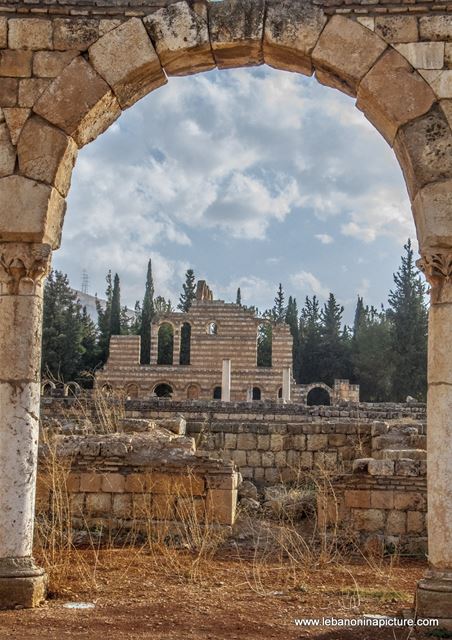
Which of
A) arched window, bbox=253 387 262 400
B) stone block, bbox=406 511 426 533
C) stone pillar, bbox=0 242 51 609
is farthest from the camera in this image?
arched window, bbox=253 387 262 400

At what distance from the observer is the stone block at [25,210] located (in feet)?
19.9

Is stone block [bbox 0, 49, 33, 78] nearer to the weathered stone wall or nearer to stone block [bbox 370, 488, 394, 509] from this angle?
the weathered stone wall

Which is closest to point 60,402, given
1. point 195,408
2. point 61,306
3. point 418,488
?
point 195,408

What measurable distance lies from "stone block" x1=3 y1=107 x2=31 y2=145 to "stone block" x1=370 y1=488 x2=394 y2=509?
19.3 feet

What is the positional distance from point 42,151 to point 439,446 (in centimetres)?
389

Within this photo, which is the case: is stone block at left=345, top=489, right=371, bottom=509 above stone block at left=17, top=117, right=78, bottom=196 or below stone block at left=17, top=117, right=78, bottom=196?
below

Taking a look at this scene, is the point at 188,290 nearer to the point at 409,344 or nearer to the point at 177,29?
the point at 409,344

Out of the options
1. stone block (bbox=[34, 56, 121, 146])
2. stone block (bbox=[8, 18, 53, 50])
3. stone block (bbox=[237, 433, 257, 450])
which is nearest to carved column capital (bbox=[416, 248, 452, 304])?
stone block (bbox=[34, 56, 121, 146])

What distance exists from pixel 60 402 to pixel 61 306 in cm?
2748

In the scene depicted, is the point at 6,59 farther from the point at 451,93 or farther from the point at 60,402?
the point at 60,402

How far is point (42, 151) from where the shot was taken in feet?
20.2

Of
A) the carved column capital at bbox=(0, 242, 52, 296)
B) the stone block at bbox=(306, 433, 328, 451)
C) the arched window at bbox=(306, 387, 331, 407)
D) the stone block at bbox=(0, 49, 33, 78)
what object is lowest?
the stone block at bbox=(306, 433, 328, 451)

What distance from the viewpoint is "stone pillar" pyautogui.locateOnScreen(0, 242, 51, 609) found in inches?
229

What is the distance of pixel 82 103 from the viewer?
619 cm
